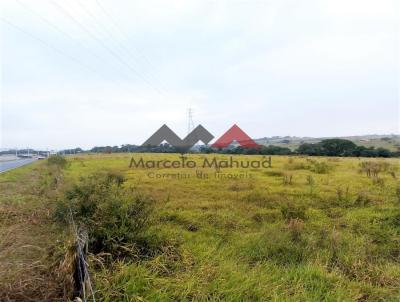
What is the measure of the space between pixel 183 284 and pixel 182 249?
1.05 meters

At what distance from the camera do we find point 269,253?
4.30 meters

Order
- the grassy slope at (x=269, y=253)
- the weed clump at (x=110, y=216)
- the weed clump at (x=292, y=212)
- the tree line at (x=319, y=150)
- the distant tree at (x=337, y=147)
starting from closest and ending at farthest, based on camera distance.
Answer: the grassy slope at (x=269, y=253) → the weed clump at (x=110, y=216) → the weed clump at (x=292, y=212) → the tree line at (x=319, y=150) → the distant tree at (x=337, y=147)

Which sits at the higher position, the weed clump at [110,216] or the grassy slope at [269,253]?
the weed clump at [110,216]

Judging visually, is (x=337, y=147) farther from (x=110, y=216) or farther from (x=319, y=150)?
(x=110, y=216)

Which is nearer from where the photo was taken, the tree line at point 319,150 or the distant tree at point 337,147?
the tree line at point 319,150

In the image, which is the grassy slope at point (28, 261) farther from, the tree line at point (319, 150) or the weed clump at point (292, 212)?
the tree line at point (319, 150)

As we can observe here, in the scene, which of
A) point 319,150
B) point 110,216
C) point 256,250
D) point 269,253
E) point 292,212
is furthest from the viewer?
point 319,150

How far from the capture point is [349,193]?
8656 mm

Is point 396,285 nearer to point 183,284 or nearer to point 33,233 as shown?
point 183,284

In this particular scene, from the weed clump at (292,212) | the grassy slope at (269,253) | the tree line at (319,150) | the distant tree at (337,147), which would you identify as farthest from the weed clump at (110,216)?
the distant tree at (337,147)

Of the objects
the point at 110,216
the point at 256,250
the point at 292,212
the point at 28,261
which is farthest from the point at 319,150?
the point at 28,261

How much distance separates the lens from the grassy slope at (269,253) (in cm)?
295

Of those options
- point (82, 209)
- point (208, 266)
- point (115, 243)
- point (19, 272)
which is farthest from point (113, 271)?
point (82, 209)

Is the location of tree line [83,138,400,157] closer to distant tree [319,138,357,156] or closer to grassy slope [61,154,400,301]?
distant tree [319,138,357,156]
